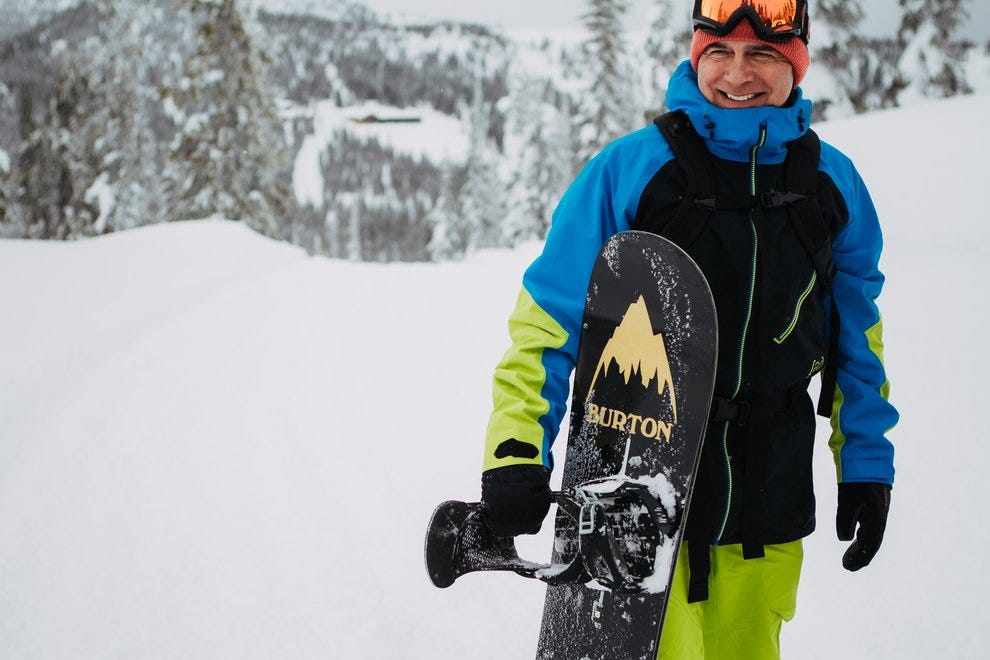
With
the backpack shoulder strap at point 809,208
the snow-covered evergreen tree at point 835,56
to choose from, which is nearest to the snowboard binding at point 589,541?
the backpack shoulder strap at point 809,208

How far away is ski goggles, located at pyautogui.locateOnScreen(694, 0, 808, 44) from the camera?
1.88 metres

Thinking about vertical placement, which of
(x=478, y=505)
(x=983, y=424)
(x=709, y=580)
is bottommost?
(x=983, y=424)

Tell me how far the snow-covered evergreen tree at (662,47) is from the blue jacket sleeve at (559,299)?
20911 mm

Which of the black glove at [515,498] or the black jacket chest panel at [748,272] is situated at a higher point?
the black jacket chest panel at [748,272]

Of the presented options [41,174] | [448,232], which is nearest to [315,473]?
[41,174]

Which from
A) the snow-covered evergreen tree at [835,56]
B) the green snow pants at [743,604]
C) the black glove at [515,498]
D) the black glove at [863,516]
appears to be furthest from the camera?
the snow-covered evergreen tree at [835,56]

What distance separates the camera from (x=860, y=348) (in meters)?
2.15

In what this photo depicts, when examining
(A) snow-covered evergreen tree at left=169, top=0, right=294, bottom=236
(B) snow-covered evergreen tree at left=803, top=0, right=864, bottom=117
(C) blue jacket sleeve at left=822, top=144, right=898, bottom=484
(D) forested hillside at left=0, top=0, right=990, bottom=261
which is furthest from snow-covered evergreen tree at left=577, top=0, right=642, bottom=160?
(C) blue jacket sleeve at left=822, top=144, right=898, bottom=484

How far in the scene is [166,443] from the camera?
4965mm

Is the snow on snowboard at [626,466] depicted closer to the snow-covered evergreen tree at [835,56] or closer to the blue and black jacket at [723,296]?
the blue and black jacket at [723,296]

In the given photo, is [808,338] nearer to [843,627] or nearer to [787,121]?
[787,121]

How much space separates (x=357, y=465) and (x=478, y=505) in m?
2.93

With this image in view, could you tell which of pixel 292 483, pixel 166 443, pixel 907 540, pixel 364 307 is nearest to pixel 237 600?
pixel 292 483

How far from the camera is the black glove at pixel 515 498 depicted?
169 centimetres
